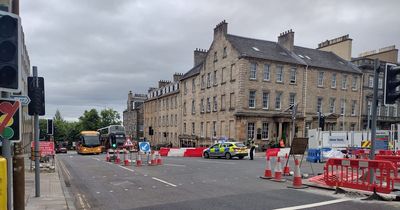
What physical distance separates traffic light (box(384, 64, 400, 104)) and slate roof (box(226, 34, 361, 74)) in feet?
95.7

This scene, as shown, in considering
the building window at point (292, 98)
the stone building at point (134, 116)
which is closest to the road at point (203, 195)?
the building window at point (292, 98)

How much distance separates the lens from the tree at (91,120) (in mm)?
100875

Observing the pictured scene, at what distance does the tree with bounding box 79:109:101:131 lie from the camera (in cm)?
10088

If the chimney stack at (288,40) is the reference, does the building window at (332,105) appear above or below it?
below

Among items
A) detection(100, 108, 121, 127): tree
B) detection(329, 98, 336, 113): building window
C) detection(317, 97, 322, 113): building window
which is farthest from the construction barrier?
detection(100, 108, 121, 127): tree

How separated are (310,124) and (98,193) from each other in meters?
36.4

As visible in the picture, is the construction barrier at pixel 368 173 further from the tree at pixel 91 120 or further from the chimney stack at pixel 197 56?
the tree at pixel 91 120

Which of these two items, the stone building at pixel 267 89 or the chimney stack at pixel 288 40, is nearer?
the stone building at pixel 267 89

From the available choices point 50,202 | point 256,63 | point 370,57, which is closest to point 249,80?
point 256,63

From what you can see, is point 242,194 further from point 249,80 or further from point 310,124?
point 310,124

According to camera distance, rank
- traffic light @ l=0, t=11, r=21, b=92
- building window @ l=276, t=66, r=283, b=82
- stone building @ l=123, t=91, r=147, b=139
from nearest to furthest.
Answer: traffic light @ l=0, t=11, r=21, b=92, building window @ l=276, t=66, r=283, b=82, stone building @ l=123, t=91, r=147, b=139

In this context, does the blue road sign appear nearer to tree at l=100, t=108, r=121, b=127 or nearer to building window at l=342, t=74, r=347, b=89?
building window at l=342, t=74, r=347, b=89

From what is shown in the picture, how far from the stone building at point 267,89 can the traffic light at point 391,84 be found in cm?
2854

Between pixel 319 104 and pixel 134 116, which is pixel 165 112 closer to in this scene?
pixel 319 104
